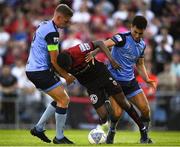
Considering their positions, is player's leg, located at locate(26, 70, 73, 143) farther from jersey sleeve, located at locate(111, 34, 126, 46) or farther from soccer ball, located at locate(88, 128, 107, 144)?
jersey sleeve, located at locate(111, 34, 126, 46)

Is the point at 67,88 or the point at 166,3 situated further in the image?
the point at 166,3

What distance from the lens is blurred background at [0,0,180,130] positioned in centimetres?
2225

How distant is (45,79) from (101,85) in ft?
3.63

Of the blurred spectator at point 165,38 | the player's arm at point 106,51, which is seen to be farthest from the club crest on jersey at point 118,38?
the blurred spectator at point 165,38

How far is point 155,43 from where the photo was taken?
24.6 metres

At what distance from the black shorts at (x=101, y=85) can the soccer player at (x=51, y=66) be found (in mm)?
564

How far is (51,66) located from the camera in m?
14.4

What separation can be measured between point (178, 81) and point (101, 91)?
8829mm

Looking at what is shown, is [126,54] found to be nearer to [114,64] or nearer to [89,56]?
[114,64]

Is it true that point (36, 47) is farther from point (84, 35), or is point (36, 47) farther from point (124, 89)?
point (84, 35)

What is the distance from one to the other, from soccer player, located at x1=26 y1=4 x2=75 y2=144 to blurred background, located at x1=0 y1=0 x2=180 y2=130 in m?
6.01

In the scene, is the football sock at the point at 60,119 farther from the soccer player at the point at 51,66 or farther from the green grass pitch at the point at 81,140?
the green grass pitch at the point at 81,140

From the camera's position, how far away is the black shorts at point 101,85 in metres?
14.3

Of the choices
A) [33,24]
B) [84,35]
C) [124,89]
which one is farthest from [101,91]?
[33,24]
